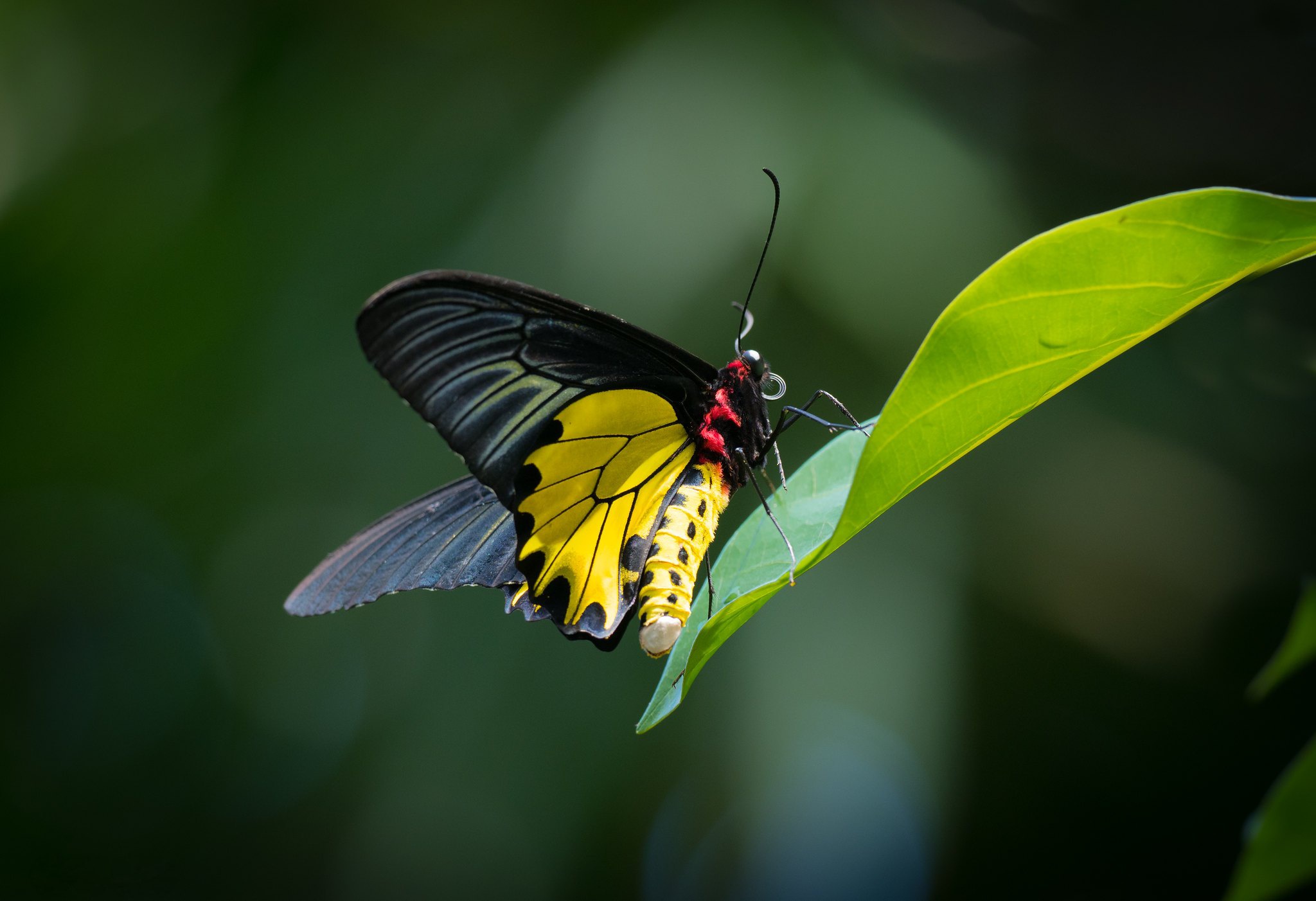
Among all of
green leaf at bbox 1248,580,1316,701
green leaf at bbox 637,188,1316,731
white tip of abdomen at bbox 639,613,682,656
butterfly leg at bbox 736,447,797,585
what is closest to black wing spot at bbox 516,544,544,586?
white tip of abdomen at bbox 639,613,682,656

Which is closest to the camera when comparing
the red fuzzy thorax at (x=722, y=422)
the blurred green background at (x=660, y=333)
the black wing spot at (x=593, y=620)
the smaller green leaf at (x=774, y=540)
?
the smaller green leaf at (x=774, y=540)

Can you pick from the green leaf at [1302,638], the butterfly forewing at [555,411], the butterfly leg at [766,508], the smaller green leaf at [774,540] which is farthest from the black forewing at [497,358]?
the green leaf at [1302,638]

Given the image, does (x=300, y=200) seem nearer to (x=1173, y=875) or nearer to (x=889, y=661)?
(x=889, y=661)

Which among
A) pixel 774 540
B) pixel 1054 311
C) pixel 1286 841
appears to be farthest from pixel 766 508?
pixel 1286 841

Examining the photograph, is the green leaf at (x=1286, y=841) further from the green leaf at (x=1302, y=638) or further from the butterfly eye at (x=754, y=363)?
the butterfly eye at (x=754, y=363)

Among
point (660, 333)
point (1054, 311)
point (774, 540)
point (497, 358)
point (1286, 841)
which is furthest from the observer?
point (660, 333)

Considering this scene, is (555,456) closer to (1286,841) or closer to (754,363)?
(754,363)

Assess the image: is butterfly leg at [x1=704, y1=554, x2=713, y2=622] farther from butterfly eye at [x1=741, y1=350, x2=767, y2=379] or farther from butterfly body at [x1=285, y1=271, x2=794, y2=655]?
butterfly eye at [x1=741, y1=350, x2=767, y2=379]

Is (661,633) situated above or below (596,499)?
below
